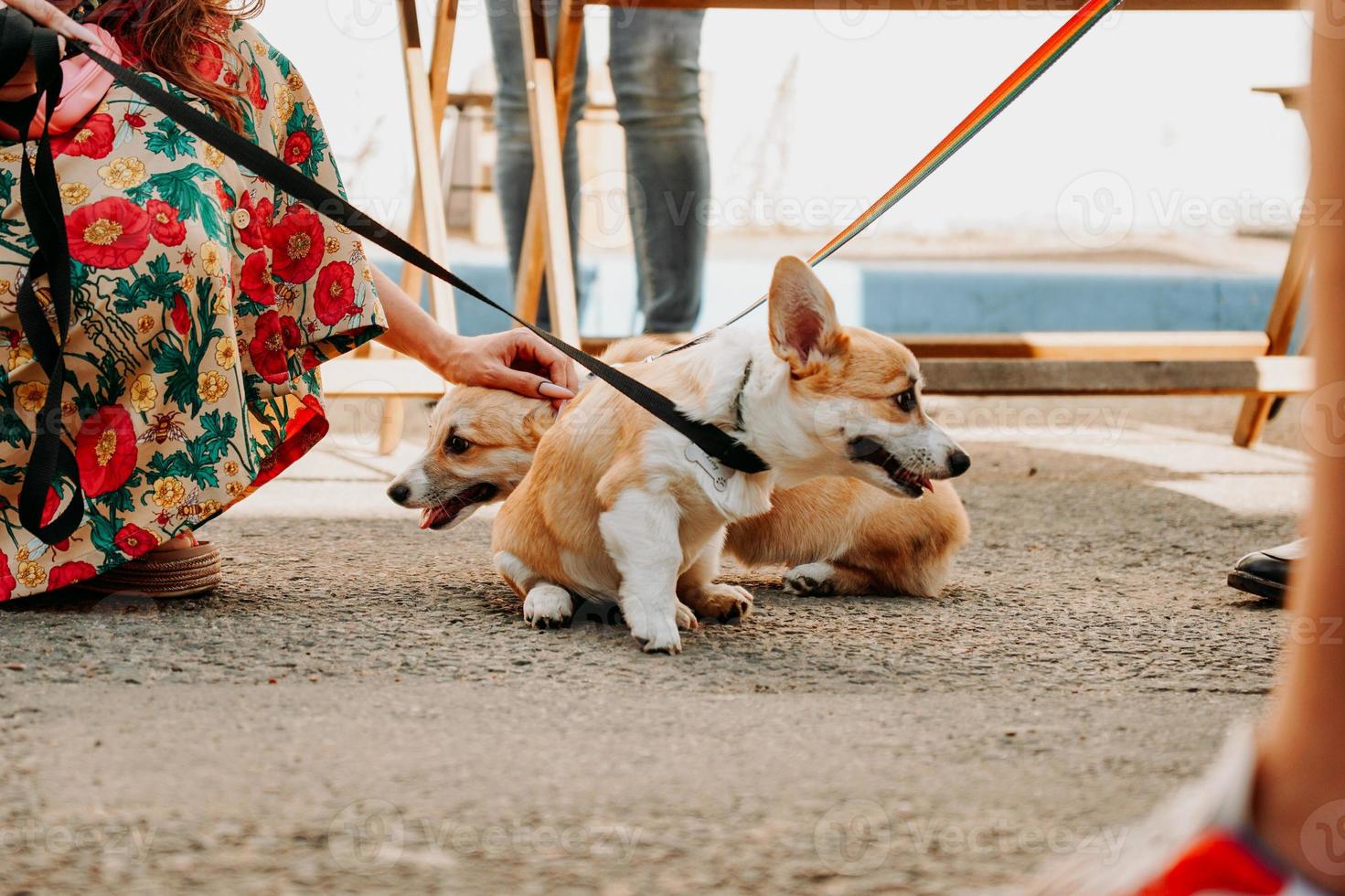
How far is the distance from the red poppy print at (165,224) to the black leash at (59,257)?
0.34 ft

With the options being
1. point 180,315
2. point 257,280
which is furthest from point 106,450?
point 257,280

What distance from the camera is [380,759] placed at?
1.04 meters

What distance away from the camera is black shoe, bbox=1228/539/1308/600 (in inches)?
66.6

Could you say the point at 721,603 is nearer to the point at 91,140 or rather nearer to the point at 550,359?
the point at 550,359

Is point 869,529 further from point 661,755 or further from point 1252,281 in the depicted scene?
point 1252,281

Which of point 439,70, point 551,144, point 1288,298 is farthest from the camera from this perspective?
point 1288,298

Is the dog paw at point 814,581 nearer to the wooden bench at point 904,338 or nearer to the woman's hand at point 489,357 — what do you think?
the woman's hand at point 489,357

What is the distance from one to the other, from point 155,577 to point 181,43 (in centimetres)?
67

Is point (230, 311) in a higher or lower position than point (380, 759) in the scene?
higher

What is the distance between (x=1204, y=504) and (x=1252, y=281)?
307cm

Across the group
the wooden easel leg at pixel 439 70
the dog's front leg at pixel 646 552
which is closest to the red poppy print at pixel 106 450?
the dog's front leg at pixel 646 552

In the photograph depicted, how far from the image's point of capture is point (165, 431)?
1586mm

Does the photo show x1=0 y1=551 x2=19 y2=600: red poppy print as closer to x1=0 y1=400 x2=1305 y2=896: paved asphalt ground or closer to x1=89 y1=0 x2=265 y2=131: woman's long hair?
x1=0 y1=400 x2=1305 y2=896: paved asphalt ground

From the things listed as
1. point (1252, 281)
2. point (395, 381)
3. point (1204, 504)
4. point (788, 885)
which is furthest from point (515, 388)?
point (1252, 281)
